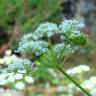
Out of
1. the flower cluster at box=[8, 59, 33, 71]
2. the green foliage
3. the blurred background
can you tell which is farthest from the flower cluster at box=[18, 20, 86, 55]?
the green foliage

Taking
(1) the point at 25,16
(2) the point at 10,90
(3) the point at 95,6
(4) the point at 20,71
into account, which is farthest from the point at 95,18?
(4) the point at 20,71

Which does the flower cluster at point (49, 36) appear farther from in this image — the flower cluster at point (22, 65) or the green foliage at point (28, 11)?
the green foliage at point (28, 11)

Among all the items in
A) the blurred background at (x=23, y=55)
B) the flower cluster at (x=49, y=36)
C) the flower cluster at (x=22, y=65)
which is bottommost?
the flower cluster at (x=22, y=65)

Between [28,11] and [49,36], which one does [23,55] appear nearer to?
[28,11]

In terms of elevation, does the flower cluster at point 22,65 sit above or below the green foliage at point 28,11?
below

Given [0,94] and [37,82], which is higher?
[37,82]

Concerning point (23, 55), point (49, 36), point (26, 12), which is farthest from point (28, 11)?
point (49, 36)

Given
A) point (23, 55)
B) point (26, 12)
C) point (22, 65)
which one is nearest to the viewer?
point (22, 65)

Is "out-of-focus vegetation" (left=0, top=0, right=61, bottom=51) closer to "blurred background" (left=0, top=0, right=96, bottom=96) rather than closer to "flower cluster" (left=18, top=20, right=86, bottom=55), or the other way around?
"blurred background" (left=0, top=0, right=96, bottom=96)

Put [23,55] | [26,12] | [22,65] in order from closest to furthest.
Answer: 1. [22,65]
2. [23,55]
3. [26,12]

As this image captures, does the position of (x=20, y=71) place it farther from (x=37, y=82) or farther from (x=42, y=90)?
(x=37, y=82)

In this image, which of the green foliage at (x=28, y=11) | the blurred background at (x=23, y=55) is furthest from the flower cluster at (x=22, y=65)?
the green foliage at (x=28, y=11)
